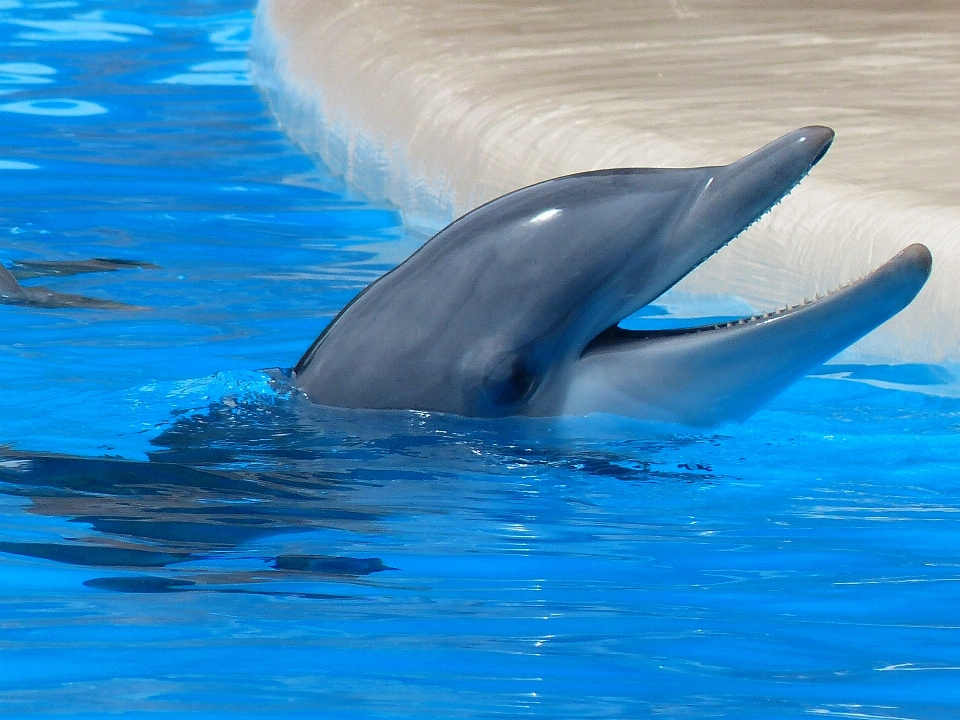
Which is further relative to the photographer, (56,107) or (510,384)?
(56,107)

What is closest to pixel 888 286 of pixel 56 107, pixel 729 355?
pixel 729 355

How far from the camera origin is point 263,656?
218cm

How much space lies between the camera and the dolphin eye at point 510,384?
142 inches

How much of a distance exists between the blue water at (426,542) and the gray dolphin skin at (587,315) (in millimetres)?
103

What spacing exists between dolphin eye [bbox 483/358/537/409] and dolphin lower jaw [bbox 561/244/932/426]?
11cm

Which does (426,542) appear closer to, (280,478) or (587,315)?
(280,478)

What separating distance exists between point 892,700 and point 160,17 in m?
13.7

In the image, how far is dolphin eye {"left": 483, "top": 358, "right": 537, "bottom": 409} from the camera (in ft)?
11.8

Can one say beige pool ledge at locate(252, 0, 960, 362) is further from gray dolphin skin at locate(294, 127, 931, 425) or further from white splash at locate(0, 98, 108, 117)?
gray dolphin skin at locate(294, 127, 931, 425)

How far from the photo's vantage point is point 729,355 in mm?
3520

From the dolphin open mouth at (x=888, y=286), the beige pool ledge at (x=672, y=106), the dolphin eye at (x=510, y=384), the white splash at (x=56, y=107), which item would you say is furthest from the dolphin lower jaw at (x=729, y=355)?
the white splash at (x=56, y=107)

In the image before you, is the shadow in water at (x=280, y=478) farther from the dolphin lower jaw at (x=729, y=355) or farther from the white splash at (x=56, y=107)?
the white splash at (x=56, y=107)

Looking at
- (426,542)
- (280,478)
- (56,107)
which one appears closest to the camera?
(426,542)

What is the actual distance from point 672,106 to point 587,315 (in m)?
3.94
